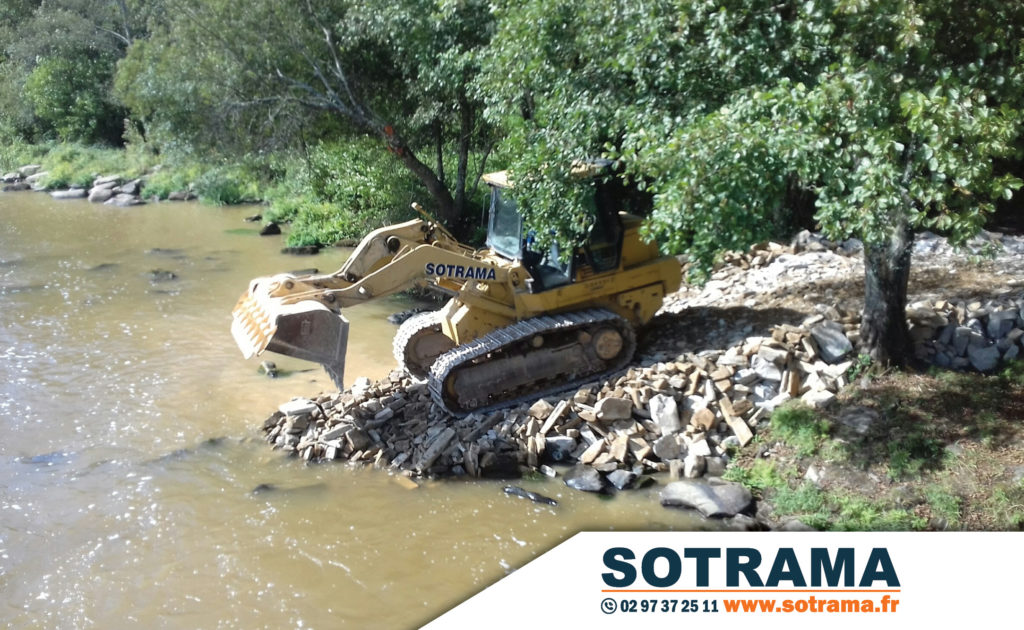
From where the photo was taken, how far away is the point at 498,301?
9438 millimetres

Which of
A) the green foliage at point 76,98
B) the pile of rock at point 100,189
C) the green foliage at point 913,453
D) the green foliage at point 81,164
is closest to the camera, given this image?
the green foliage at point 913,453

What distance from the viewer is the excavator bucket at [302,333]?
8188mm

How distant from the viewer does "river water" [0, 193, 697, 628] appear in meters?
6.60

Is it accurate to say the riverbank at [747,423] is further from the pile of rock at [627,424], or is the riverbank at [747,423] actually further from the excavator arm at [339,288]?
the excavator arm at [339,288]

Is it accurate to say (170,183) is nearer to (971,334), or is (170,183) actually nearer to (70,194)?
(70,194)

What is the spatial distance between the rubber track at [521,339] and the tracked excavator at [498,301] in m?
0.01

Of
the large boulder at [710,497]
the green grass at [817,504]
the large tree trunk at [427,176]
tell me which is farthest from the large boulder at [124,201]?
the green grass at [817,504]

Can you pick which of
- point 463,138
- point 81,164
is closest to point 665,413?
point 463,138

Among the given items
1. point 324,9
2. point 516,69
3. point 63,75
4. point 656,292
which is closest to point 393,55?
point 324,9

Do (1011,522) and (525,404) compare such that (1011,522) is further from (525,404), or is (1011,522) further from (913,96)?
(525,404)

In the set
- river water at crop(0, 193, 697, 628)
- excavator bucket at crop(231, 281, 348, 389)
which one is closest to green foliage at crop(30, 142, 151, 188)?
river water at crop(0, 193, 697, 628)

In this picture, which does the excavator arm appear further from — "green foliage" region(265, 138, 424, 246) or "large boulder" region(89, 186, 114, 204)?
"large boulder" region(89, 186, 114, 204)

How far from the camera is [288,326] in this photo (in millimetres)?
8219

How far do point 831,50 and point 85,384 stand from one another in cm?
963
